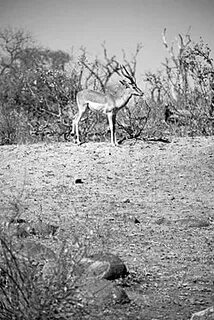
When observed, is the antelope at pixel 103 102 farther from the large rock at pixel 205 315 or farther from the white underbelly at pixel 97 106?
the large rock at pixel 205 315

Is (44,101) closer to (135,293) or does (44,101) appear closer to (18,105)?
(18,105)

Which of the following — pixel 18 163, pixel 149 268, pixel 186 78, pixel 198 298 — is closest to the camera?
pixel 198 298

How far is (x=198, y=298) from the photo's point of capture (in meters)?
4.75

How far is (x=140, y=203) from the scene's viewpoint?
28.5ft

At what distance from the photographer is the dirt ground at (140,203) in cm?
511

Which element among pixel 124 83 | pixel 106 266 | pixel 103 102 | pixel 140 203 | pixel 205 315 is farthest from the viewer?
pixel 124 83

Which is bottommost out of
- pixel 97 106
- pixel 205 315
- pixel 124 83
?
pixel 205 315

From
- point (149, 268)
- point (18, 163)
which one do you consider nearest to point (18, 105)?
point (18, 163)

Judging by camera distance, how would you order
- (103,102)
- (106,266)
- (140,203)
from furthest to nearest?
1. (103,102)
2. (140,203)
3. (106,266)

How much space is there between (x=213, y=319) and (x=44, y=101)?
15404 millimetres

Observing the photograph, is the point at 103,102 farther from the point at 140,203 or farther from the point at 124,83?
the point at 140,203

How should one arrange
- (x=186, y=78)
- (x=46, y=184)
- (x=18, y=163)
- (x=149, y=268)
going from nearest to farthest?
(x=149, y=268) → (x=46, y=184) → (x=18, y=163) → (x=186, y=78)

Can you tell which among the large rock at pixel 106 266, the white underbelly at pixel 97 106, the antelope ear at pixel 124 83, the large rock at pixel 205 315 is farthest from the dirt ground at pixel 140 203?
the antelope ear at pixel 124 83

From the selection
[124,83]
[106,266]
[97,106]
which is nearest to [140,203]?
[106,266]
